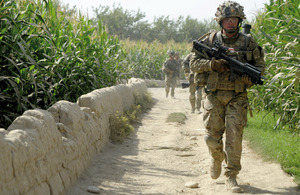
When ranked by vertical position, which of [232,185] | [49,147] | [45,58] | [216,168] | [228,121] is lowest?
[232,185]

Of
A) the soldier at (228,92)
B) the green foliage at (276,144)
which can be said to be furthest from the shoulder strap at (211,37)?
the green foliage at (276,144)

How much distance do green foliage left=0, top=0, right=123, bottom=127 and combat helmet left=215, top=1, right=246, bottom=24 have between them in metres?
1.91

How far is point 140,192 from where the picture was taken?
16.2 feet

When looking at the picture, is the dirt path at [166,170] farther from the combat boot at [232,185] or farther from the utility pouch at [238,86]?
the utility pouch at [238,86]

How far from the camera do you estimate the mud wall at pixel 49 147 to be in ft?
10.8

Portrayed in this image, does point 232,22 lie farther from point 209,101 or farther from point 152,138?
point 152,138

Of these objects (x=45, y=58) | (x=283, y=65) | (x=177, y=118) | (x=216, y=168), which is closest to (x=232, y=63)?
(x=216, y=168)

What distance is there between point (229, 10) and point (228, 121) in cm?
125

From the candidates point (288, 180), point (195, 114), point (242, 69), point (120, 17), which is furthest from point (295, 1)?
point (120, 17)

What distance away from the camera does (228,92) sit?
513cm

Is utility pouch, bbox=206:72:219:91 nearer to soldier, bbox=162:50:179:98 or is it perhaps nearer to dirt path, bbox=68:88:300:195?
dirt path, bbox=68:88:300:195

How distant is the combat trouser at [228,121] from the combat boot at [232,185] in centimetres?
5

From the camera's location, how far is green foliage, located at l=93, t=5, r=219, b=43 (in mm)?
50031

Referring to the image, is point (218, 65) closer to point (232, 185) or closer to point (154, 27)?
point (232, 185)
